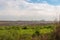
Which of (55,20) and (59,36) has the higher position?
(55,20)

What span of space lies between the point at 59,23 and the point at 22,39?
3.92 meters

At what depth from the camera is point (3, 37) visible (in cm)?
1981

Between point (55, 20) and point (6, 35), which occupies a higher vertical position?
point (55, 20)

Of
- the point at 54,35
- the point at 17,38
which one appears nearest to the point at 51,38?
the point at 54,35

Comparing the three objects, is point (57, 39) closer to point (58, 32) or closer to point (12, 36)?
point (58, 32)

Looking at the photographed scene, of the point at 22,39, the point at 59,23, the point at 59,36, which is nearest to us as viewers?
the point at 59,36

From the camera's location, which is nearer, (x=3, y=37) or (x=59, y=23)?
(x=3, y=37)

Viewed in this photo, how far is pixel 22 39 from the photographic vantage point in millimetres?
22484

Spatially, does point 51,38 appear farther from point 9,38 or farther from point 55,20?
point 9,38

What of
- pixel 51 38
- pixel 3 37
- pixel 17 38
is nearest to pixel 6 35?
pixel 3 37

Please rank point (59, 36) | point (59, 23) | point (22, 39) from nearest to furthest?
point (59, 36) → point (59, 23) → point (22, 39)

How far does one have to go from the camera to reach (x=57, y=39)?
19562mm

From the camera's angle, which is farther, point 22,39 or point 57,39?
point 22,39

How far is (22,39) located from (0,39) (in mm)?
3387
